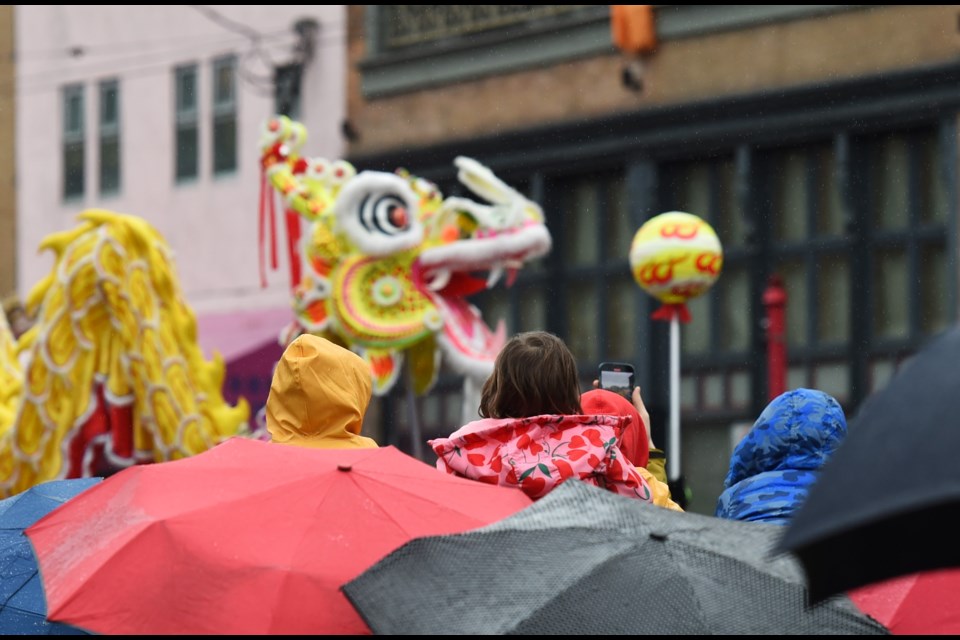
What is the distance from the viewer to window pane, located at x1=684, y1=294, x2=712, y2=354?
Result: 18.4 meters

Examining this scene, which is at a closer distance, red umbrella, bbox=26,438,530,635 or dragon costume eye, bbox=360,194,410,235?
red umbrella, bbox=26,438,530,635

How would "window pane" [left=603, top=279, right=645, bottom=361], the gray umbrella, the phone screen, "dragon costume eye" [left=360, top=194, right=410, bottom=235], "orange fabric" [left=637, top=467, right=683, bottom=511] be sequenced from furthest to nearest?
"window pane" [left=603, top=279, right=645, bottom=361], "dragon costume eye" [left=360, top=194, right=410, bottom=235], the phone screen, "orange fabric" [left=637, top=467, right=683, bottom=511], the gray umbrella

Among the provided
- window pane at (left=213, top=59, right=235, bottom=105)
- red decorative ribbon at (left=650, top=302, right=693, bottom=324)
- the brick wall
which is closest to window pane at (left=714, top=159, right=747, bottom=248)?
the brick wall

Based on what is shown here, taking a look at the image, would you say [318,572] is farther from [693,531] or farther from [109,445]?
[109,445]

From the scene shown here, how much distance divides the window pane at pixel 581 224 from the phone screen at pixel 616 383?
13228 millimetres

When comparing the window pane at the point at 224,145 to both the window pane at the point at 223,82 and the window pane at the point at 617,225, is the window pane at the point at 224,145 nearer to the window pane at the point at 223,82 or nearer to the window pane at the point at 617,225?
the window pane at the point at 223,82

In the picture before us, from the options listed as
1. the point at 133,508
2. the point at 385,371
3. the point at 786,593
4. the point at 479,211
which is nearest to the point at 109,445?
the point at 385,371

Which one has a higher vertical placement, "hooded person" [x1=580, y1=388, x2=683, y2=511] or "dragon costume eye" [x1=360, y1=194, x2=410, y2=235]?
"dragon costume eye" [x1=360, y1=194, x2=410, y2=235]

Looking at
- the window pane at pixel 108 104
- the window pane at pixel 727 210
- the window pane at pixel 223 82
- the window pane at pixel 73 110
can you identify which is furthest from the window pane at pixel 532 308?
the window pane at pixel 73 110

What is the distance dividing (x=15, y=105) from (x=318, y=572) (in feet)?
74.4

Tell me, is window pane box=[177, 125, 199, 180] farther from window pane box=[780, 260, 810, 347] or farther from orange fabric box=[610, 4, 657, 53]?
window pane box=[780, 260, 810, 347]

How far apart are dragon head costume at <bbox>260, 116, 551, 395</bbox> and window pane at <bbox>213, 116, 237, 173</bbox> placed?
983 cm

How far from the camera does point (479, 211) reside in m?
13.0

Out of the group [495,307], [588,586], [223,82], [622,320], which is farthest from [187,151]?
[588,586]
